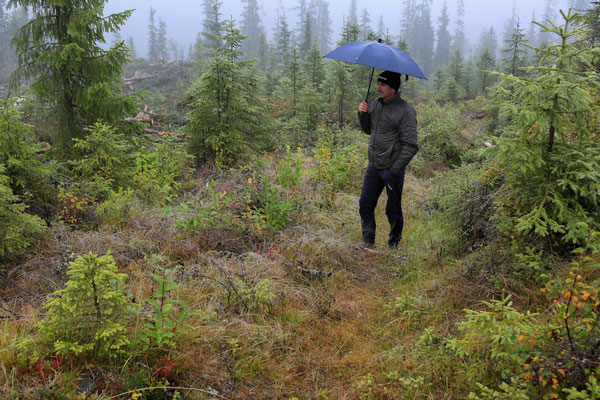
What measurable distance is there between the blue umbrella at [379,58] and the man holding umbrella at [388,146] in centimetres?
19

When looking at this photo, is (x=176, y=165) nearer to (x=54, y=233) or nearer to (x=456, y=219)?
(x=54, y=233)

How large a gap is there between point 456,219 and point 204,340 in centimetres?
336

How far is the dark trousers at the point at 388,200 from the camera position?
5180 mm

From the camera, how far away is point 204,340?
2947 mm

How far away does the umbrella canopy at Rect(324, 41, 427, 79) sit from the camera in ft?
15.1

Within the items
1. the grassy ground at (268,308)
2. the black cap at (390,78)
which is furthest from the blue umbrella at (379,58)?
the grassy ground at (268,308)

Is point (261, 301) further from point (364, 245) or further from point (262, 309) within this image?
point (364, 245)

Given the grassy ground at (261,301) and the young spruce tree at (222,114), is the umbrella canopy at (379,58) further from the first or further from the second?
the young spruce tree at (222,114)

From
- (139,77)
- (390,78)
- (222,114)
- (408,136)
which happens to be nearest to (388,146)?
(408,136)

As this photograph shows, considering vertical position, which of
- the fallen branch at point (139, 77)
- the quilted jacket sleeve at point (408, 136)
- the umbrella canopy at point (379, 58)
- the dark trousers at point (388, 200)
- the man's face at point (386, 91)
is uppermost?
the fallen branch at point (139, 77)

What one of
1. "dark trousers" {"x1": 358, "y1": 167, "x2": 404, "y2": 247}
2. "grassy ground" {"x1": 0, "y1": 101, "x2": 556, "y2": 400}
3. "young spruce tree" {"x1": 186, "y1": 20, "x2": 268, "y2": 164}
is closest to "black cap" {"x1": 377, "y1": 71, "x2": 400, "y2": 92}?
"dark trousers" {"x1": 358, "y1": 167, "x2": 404, "y2": 247}

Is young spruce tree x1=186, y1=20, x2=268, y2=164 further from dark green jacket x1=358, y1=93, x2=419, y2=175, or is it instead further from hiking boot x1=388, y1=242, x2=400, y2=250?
hiking boot x1=388, y1=242, x2=400, y2=250

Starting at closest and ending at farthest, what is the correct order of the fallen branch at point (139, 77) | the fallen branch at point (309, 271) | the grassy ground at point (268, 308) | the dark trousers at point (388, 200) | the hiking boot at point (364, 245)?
the grassy ground at point (268, 308) < the fallen branch at point (309, 271) < the dark trousers at point (388, 200) < the hiking boot at point (364, 245) < the fallen branch at point (139, 77)

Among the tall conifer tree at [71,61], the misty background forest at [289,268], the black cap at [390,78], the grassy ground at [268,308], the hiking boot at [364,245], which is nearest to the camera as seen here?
the misty background forest at [289,268]
